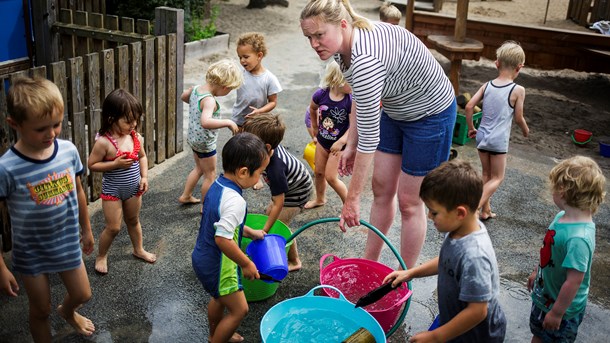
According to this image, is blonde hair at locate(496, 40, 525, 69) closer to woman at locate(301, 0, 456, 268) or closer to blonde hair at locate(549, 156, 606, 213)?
woman at locate(301, 0, 456, 268)

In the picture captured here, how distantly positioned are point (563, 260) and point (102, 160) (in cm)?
274

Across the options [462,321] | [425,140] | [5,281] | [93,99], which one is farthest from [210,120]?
[462,321]

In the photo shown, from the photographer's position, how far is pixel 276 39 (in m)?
12.2

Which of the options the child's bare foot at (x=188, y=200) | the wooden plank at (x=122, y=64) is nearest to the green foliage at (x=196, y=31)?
the wooden plank at (x=122, y=64)

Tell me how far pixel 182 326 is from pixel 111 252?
1059 millimetres

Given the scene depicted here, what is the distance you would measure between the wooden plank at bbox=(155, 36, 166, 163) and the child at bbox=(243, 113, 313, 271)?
2227mm

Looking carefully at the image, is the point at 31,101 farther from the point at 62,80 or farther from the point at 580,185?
the point at 580,185

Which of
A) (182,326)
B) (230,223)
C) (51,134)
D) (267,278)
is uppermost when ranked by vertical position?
(51,134)

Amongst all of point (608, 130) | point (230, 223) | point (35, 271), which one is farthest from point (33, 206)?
point (608, 130)

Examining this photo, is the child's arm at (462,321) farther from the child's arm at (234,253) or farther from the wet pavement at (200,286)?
the wet pavement at (200,286)

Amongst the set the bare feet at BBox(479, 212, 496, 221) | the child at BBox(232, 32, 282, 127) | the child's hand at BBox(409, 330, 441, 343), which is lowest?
the bare feet at BBox(479, 212, 496, 221)

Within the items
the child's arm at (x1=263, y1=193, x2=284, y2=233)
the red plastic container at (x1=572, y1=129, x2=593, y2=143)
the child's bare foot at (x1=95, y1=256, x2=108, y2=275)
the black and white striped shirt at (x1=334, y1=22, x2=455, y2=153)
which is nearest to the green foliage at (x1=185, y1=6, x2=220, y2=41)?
the red plastic container at (x1=572, y1=129, x2=593, y2=143)

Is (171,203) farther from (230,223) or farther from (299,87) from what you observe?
(299,87)

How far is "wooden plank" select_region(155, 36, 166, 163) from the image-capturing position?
5570 millimetres
